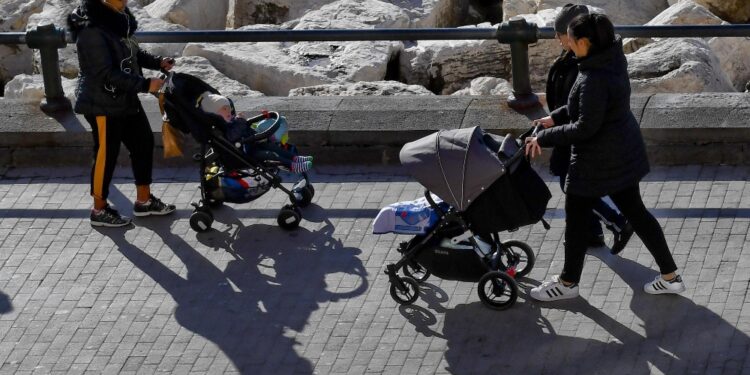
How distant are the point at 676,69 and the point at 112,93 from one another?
4456 mm

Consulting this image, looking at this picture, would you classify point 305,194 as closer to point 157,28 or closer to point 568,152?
point 568,152

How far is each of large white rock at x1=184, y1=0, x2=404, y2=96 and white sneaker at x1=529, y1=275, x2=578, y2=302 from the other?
493cm

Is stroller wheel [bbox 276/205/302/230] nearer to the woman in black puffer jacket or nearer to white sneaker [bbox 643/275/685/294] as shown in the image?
the woman in black puffer jacket

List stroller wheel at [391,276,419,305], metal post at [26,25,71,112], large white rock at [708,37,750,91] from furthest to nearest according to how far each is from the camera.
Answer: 1. large white rock at [708,37,750,91]
2. metal post at [26,25,71,112]
3. stroller wheel at [391,276,419,305]

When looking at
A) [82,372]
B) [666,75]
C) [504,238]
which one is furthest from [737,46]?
[82,372]

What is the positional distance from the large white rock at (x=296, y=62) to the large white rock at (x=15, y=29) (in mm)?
2755

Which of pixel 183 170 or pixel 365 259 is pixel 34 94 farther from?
pixel 365 259

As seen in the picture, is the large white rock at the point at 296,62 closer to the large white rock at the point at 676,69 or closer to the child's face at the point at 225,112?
the large white rock at the point at 676,69

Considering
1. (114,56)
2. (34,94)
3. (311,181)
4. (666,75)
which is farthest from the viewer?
(34,94)

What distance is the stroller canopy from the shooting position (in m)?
7.79

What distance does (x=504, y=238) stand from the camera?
8836 mm

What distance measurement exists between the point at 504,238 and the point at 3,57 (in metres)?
8.02

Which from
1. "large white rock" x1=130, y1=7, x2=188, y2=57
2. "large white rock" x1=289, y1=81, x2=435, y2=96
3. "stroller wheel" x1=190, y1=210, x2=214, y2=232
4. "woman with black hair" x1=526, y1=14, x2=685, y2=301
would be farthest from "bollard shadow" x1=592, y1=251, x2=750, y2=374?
"large white rock" x1=130, y1=7, x2=188, y2=57

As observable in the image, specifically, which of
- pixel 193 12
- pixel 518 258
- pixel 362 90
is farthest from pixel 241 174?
pixel 193 12
